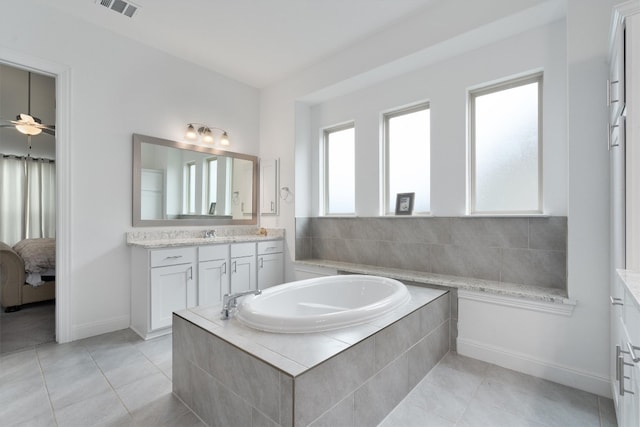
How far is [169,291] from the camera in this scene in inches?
107

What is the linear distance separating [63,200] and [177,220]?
1.01m

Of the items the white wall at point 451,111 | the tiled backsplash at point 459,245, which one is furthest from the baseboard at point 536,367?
the white wall at point 451,111

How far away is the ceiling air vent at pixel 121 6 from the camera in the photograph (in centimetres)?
245

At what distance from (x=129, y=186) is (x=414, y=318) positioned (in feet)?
9.48

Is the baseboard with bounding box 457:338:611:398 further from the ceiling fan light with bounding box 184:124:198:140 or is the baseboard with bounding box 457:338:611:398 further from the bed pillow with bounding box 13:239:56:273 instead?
the bed pillow with bounding box 13:239:56:273

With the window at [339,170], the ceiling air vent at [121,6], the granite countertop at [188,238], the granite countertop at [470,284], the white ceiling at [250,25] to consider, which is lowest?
the granite countertop at [470,284]

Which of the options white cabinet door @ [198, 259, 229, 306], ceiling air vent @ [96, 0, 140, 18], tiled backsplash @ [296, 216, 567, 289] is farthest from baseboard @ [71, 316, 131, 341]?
ceiling air vent @ [96, 0, 140, 18]

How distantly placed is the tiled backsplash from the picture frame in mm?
91

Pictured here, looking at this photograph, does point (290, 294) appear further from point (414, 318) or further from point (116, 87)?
point (116, 87)

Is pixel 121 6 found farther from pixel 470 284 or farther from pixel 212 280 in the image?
pixel 470 284

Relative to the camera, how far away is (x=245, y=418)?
4.25 feet

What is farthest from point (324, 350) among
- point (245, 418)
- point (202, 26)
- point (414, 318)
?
point (202, 26)

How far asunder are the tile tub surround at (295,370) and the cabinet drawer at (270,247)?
1695 mm

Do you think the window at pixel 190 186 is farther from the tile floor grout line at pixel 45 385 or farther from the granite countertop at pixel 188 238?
the tile floor grout line at pixel 45 385
